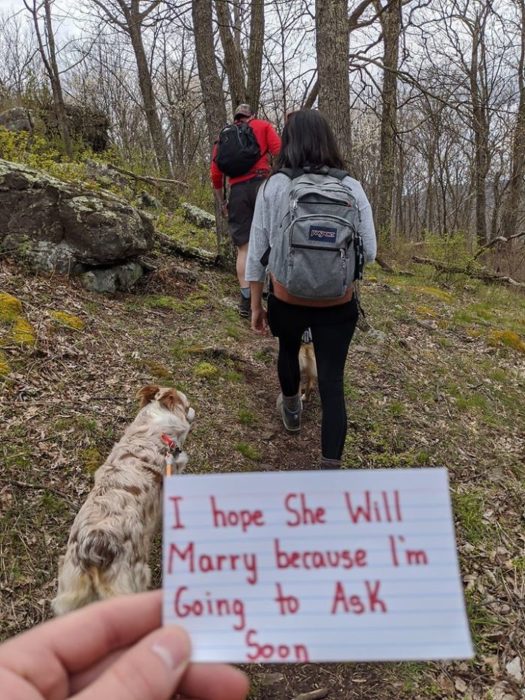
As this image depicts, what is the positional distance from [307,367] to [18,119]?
1114cm

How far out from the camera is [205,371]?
4.93m

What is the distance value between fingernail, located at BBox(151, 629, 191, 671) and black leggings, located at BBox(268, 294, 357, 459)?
2.26m

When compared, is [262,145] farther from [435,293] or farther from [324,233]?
[435,293]

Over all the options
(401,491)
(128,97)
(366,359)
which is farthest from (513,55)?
(401,491)

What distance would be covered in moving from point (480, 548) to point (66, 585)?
9.26 ft

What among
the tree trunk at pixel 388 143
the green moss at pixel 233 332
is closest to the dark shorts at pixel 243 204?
the green moss at pixel 233 332

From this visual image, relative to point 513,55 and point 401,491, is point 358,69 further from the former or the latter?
point 513,55

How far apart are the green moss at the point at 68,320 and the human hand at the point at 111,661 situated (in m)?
4.09

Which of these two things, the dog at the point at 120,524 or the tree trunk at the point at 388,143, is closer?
the dog at the point at 120,524

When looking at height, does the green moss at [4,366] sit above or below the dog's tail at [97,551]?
above

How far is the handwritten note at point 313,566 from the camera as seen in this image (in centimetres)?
104

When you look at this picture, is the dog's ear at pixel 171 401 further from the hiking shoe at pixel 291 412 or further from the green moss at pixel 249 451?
the hiking shoe at pixel 291 412

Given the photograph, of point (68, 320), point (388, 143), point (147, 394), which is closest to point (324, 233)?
point (147, 394)

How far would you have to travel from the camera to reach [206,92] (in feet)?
23.0
